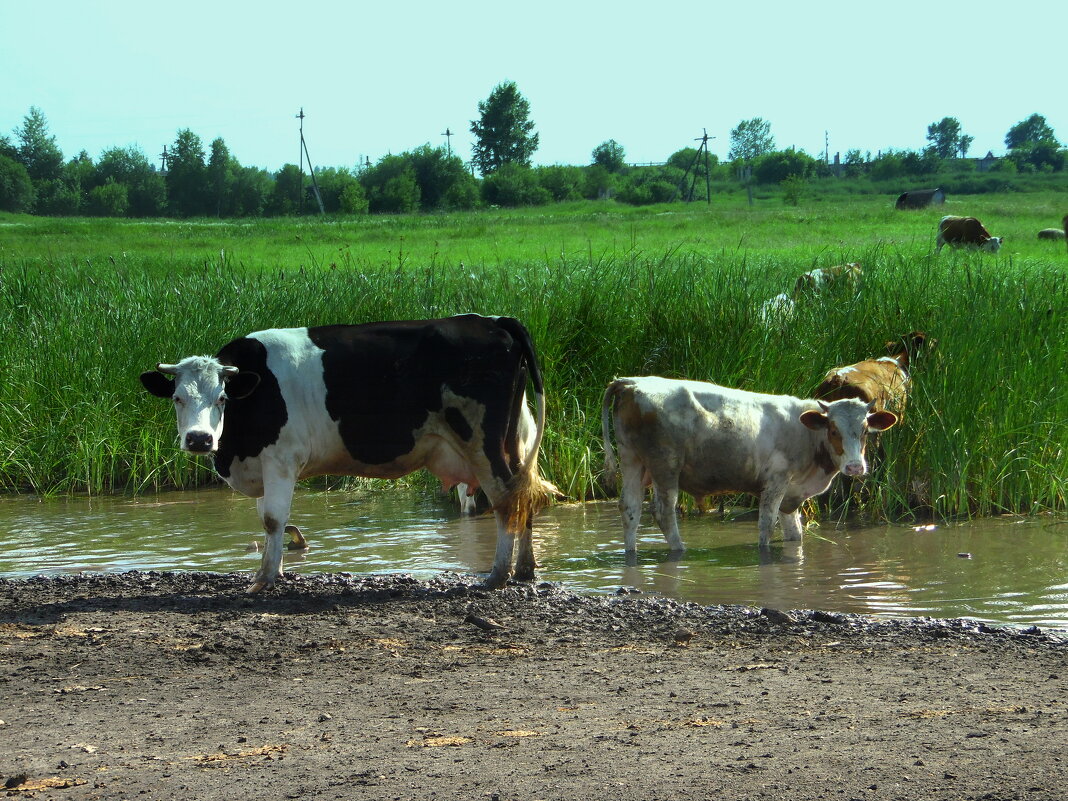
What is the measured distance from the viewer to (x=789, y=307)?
11.8 m

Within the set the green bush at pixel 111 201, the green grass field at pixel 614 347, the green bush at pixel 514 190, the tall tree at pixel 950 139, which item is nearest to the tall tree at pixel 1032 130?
the tall tree at pixel 950 139

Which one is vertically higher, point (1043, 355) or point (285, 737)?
point (1043, 355)

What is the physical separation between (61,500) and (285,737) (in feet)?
26.1

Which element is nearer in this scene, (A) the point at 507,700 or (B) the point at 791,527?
(A) the point at 507,700

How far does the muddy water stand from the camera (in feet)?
24.6

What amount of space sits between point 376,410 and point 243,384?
31.4 inches

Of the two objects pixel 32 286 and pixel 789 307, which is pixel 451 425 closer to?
pixel 789 307

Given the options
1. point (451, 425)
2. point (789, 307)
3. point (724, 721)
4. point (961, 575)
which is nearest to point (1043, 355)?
point (789, 307)

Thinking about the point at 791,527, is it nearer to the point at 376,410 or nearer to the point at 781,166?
the point at 376,410

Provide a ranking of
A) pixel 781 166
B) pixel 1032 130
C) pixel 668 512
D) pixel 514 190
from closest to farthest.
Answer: pixel 668 512, pixel 514 190, pixel 781 166, pixel 1032 130

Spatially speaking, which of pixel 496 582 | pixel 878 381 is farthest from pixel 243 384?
pixel 878 381

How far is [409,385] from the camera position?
24.6 feet

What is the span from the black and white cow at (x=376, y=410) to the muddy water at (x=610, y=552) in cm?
94

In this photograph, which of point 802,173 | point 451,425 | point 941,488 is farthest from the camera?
point 802,173
